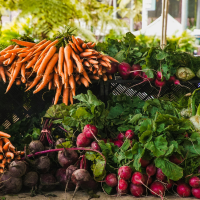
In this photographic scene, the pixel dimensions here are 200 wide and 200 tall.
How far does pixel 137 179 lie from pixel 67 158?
484 mm

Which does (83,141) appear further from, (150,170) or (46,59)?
(46,59)

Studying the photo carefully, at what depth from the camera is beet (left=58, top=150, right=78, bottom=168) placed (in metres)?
1.47

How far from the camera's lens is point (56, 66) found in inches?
71.7

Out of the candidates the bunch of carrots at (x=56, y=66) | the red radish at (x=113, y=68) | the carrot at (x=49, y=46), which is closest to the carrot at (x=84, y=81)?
the bunch of carrots at (x=56, y=66)

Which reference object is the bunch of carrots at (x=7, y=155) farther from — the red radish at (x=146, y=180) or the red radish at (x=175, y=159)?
the red radish at (x=175, y=159)

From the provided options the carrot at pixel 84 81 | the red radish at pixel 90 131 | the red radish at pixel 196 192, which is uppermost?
the carrot at pixel 84 81

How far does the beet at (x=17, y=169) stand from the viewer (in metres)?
1.34

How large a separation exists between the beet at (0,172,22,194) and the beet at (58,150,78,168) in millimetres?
293

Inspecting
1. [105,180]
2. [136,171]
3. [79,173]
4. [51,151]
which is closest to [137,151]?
[136,171]

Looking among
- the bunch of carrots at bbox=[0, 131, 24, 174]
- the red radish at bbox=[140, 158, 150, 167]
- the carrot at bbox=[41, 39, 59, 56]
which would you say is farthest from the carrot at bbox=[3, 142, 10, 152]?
the red radish at bbox=[140, 158, 150, 167]

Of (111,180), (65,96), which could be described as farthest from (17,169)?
(65,96)

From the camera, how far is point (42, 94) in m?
1.96

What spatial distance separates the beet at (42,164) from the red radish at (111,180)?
412 mm

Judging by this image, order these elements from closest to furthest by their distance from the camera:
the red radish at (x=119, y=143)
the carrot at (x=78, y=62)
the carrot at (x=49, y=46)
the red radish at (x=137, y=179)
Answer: the red radish at (x=137, y=179) → the red radish at (x=119, y=143) → the carrot at (x=78, y=62) → the carrot at (x=49, y=46)
